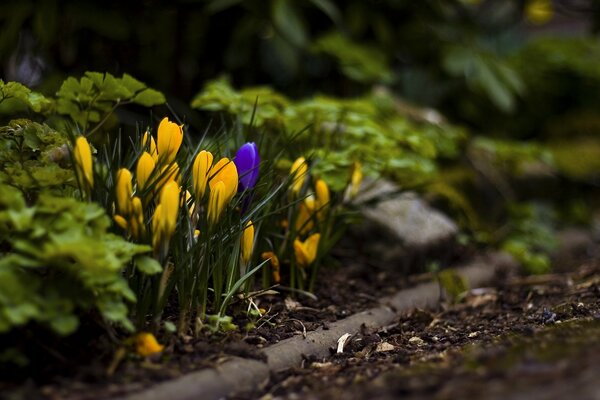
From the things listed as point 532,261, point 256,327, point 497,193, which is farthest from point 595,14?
point 256,327

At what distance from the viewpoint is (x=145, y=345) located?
1691 millimetres

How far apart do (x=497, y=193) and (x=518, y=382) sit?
2961 mm

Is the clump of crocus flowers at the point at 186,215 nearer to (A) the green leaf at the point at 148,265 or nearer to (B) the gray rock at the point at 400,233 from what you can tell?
(A) the green leaf at the point at 148,265

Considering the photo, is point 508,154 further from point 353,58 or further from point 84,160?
point 84,160

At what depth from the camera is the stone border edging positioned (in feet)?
5.10

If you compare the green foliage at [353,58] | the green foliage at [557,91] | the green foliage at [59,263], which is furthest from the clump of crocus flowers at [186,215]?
the green foliage at [557,91]

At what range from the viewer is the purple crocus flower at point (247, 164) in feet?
→ 6.78

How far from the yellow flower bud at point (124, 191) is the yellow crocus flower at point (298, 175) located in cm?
60

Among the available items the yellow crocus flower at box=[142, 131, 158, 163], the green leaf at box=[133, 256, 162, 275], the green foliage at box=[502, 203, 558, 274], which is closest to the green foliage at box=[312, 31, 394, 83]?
the green foliage at box=[502, 203, 558, 274]

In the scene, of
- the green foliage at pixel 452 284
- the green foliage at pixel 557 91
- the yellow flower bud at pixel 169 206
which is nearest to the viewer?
the yellow flower bud at pixel 169 206

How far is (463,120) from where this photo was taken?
5164 mm

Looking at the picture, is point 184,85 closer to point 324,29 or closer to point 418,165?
point 324,29

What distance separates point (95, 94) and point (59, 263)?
28.9 inches

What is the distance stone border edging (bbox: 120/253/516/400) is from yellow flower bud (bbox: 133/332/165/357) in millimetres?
129
